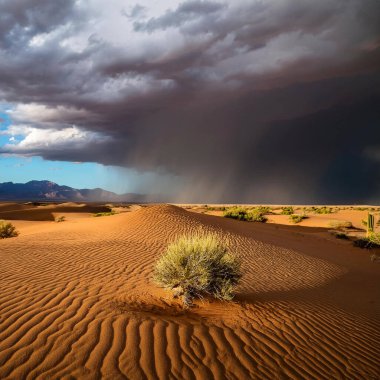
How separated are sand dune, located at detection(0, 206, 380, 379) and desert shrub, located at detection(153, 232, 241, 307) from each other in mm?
288

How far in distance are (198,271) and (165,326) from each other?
1555 mm

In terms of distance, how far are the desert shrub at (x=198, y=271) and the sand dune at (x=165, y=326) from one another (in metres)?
0.29

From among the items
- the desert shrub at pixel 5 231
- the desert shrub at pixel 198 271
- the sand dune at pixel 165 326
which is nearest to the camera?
the sand dune at pixel 165 326

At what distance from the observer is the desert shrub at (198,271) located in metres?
6.62

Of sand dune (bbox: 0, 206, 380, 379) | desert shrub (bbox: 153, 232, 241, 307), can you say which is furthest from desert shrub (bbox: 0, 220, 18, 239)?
desert shrub (bbox: 153, 232, 241, 307)

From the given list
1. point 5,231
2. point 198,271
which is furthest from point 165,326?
point 5,231

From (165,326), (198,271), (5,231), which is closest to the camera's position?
(165,326)

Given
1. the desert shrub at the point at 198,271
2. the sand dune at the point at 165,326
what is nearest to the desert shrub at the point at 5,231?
the sand dune at the point at 165,326

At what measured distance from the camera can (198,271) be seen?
6.69 metres

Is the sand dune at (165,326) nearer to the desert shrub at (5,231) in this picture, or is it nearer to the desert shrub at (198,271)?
the desert shrub at (198,271)

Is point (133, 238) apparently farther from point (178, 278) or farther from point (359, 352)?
point (359, 352)

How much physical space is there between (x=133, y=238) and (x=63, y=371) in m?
11.8

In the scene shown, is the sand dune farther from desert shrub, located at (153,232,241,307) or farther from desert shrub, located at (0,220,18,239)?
desert shrub, located at (0,220,18,239)

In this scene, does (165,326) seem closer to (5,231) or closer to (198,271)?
(198,271)
